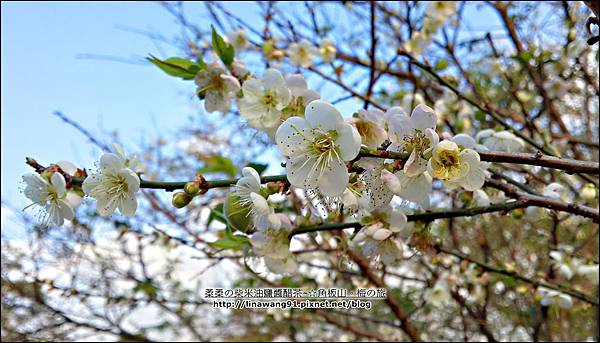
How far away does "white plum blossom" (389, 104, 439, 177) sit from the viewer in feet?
2.15

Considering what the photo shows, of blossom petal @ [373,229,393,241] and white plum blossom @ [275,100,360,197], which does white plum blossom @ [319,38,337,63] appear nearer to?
blossom petal @ [373,229,393,241]

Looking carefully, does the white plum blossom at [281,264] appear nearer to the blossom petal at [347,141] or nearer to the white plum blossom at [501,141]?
the blossom petal at [347,141]

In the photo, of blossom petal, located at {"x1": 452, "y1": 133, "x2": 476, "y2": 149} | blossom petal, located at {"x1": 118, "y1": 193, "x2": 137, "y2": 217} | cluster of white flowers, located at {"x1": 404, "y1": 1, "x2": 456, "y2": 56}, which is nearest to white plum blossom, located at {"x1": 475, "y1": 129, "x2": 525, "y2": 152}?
blossom petal, located at {"x1": 452, "y1": 133, "x2": 476, "y2": 149}

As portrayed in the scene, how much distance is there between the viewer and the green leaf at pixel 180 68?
3.48 feet

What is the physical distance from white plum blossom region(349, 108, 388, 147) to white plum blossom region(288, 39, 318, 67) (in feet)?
3.88

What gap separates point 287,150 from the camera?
2.27ft

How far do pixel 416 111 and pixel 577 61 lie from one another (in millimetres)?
1219

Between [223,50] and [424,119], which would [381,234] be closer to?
[424,119]

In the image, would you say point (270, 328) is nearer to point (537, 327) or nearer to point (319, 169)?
point (537, 327)

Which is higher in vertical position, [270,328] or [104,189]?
[270,328]

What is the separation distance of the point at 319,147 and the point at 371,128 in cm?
17

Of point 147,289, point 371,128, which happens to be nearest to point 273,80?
point 371,128

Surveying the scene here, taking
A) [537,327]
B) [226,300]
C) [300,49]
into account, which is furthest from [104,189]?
[537,327]

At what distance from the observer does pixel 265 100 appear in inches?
40.9
